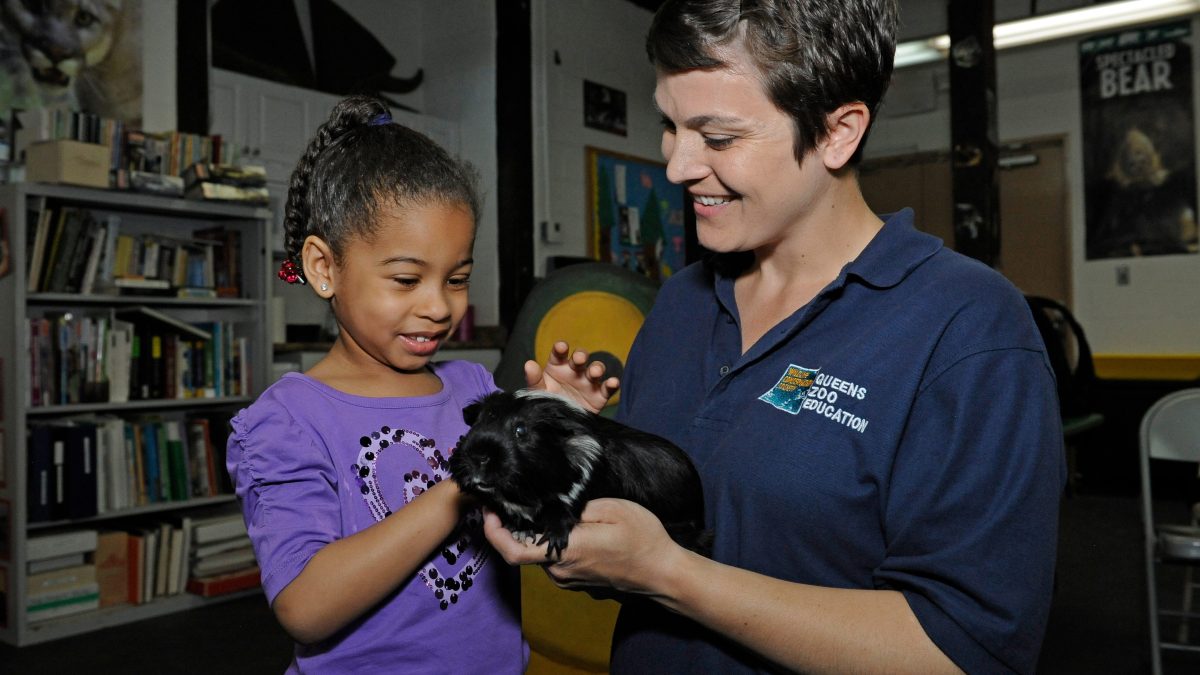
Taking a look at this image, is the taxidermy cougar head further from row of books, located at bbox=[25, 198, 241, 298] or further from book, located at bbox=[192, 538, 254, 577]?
book, located at bbox=[192, 538, 254, 577]

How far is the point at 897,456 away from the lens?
1.05 meters

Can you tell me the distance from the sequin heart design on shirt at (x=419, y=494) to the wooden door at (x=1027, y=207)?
724cm

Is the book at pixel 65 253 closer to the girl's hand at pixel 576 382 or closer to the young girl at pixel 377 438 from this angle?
the young girl at pixel 377 438

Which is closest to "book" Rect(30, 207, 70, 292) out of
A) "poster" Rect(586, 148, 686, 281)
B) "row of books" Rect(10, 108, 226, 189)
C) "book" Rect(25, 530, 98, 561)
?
"row of books" Rect(10, 108, 226, 189)

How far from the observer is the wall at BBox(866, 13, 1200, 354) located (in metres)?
7.37

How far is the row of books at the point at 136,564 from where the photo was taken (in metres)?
4.04

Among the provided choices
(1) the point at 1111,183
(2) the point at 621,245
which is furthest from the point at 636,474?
(1) the point at 1111,183

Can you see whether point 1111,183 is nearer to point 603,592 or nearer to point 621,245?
point 621,245

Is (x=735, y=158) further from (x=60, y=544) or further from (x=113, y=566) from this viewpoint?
(x=113, y=566)

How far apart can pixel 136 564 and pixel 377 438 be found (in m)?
3.69

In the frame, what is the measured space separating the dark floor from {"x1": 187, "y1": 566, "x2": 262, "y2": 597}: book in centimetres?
8

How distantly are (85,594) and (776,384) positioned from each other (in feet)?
13.6

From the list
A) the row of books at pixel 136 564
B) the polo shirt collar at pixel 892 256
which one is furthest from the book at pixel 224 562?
the polo shirt collar at pixel 892 256

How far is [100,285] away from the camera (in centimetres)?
440
